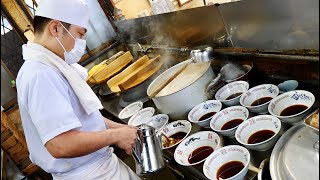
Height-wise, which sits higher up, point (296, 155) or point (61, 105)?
point (61, 105)

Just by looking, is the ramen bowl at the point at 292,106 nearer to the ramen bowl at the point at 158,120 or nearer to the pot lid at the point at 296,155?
the pot lid at the point at 296,155

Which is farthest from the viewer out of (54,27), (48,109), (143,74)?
(143,74)

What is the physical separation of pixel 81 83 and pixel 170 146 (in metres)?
0.97

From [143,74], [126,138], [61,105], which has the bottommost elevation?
[143,74]

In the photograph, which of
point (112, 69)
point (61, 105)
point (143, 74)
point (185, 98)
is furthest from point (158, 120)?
point (112, 69)

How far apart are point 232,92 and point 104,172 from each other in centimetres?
145

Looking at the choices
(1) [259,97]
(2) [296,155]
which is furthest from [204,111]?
(2) [296,155]

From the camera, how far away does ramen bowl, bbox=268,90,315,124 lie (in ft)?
5.90

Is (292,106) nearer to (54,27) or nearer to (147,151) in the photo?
(147,151)

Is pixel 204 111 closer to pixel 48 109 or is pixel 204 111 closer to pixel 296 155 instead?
pixel 296 155

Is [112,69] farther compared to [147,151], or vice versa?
[112,69]

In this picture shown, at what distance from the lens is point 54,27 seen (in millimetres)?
1923

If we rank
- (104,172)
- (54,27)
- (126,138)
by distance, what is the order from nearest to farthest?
(54,27)
(126,138)
(104,172)

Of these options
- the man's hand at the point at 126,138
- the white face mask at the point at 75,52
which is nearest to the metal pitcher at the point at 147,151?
the man's hand at the point at 126,138
